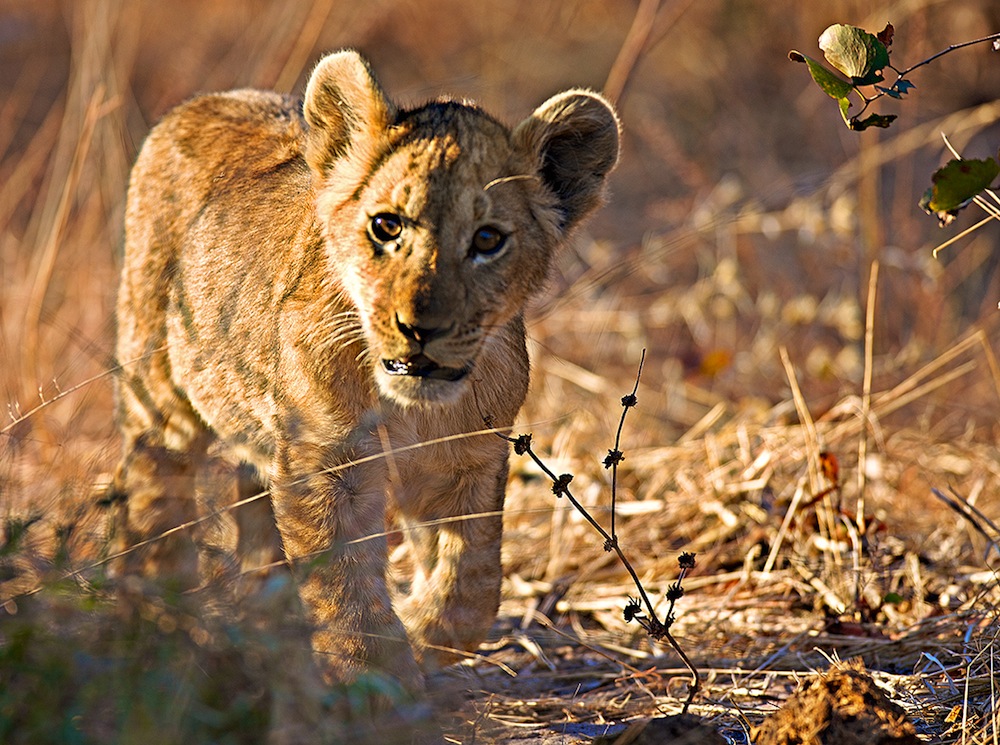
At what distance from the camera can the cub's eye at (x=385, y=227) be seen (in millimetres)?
3451

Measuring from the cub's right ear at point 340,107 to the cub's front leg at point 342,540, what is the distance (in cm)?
93

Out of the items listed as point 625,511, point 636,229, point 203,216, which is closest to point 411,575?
point 625,511

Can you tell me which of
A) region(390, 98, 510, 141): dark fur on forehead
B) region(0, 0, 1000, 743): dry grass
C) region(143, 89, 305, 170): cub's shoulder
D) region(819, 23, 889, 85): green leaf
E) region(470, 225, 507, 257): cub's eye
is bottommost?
region(0, 0, 1000, 743): dry grass

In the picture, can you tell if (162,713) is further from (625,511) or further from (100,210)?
(100,210)

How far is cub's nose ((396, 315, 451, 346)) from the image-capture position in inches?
130

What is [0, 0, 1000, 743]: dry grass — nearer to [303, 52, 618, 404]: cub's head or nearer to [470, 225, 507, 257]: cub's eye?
[303, 52, 618, 404]: cub's head

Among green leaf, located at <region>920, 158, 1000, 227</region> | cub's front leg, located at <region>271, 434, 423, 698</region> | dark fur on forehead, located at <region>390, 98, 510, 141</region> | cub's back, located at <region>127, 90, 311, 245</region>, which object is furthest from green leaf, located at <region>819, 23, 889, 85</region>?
cub's back, located at <region>127, 90, 311, 245</region>

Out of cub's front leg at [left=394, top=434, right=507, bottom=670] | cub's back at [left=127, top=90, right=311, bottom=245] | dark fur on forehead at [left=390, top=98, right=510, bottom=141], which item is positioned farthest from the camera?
cub's back at [left=127, top=90, right=311, bottom=245]

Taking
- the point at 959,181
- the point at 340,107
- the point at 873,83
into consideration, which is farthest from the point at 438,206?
the point at 959,181

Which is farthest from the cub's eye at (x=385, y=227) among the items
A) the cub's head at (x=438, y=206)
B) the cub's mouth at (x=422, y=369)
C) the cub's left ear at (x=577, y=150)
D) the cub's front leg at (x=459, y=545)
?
the cub's front leg at (x=459, y=545)

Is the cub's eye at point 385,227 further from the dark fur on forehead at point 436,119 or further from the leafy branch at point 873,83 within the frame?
the leafy branch at point 873,83

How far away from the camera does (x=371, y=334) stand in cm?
345

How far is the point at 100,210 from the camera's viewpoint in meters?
7.72

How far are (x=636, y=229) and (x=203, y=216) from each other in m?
5.97
